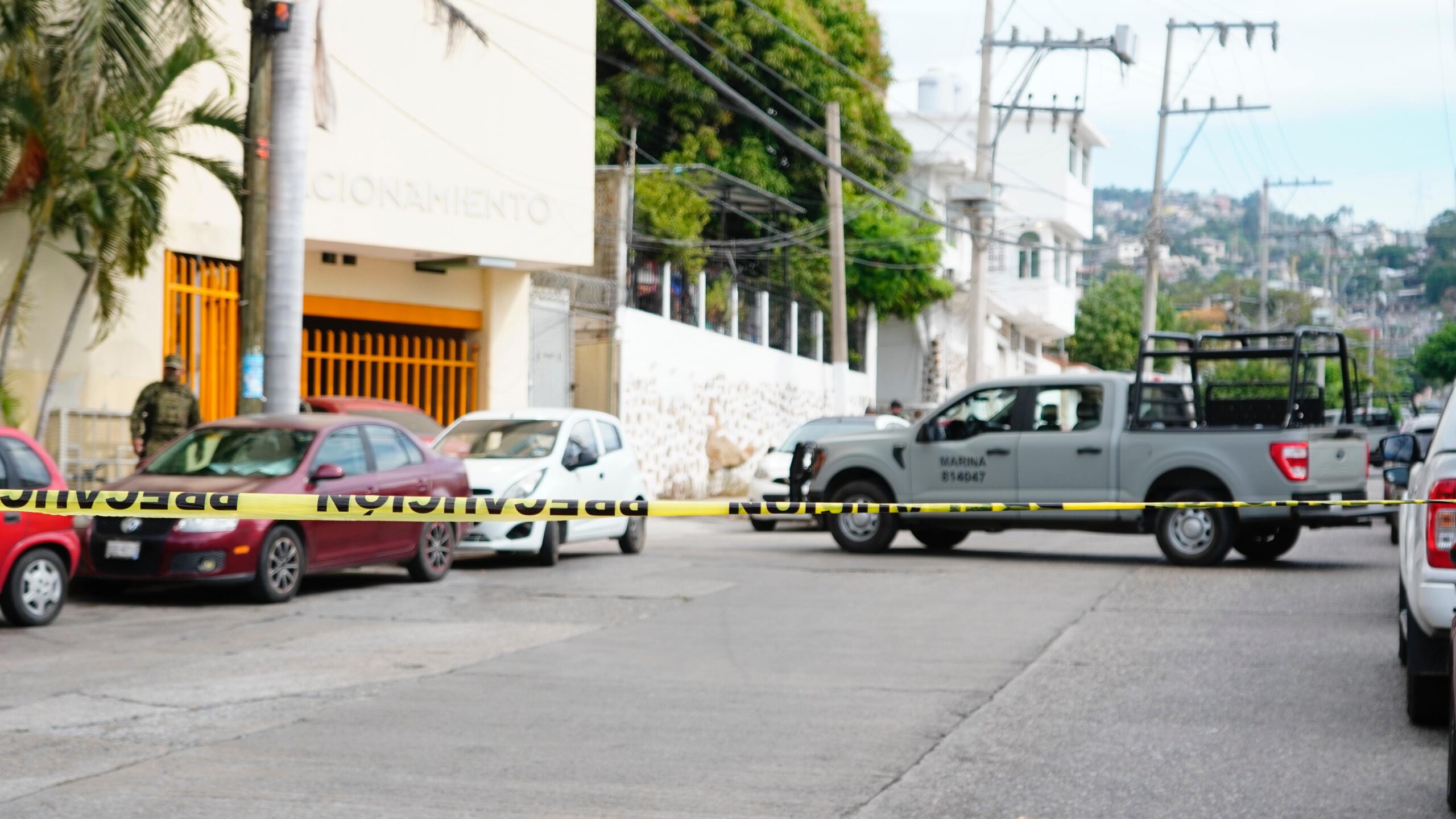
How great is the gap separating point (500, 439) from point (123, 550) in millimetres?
5059

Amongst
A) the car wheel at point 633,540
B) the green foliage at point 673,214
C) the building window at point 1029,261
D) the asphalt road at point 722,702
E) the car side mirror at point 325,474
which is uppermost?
the building window at point 1029,261

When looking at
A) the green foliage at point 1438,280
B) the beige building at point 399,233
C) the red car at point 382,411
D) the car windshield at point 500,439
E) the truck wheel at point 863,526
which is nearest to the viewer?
the car windshield at point 500,439

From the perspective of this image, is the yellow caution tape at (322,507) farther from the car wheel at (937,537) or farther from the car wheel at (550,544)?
the car wheel at (937,537)

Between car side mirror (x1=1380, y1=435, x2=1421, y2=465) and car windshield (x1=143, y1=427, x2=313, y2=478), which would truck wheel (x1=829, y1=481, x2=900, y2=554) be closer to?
car windshield (x1=143, y1=427, x2=313, y2=478)

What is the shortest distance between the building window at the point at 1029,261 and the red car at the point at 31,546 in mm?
47087

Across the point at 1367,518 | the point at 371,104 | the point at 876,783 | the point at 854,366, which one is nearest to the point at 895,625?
the point at 876,783

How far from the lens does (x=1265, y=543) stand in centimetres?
1725

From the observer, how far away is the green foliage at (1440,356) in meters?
92.3

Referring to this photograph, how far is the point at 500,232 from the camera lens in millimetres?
22438

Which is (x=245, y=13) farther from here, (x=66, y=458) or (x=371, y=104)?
(x=66, y=458)

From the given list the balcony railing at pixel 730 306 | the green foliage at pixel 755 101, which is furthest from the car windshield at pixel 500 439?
the green foliage at pixel 755 101

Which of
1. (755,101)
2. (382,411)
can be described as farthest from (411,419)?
(755,101)

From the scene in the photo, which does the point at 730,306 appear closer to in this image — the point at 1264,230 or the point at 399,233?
the point at 399,233

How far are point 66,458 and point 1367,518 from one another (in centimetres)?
1326
